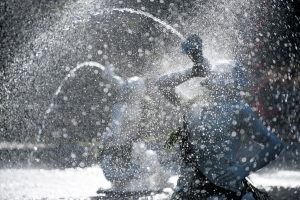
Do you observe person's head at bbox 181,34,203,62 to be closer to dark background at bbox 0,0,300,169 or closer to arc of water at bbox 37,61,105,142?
dark background at bbox 0,0,300,169

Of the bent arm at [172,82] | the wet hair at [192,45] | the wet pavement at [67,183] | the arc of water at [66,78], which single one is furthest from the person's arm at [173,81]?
the arc of water at [66,78]

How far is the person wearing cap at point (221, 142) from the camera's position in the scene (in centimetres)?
303

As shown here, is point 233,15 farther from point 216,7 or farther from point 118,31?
point 118,31

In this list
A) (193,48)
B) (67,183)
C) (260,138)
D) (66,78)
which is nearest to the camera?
(260,138)

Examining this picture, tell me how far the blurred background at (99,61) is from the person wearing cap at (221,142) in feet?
11.6

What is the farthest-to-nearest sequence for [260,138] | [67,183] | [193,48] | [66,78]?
[66,78], [67,183], [193,48], [260,138]

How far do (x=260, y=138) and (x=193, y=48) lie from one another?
0.82 m

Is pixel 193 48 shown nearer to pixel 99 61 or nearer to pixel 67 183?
pixel 67 183

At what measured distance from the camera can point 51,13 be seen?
41.5 ft

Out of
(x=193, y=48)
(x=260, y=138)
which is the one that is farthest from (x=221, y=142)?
(x=193, y=48)

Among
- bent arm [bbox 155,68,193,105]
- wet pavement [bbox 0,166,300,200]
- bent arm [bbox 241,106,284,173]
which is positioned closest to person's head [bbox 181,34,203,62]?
bent arm [bbox 155,68,193,105]

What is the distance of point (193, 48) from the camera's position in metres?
3.35

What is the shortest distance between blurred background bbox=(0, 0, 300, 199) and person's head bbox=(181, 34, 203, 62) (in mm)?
3545

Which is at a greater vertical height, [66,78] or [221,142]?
[66,78]
